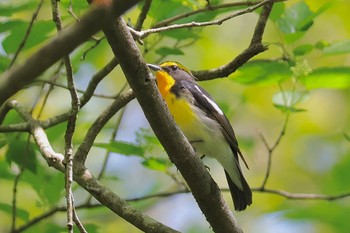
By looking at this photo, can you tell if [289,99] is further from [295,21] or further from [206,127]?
[206,127]

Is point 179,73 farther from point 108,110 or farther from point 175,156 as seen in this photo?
point 175,156

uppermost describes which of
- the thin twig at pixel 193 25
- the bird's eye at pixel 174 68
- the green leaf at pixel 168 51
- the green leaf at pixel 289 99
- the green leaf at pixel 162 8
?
the thin twig at pixel 193 25

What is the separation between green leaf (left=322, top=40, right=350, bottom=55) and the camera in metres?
3.79

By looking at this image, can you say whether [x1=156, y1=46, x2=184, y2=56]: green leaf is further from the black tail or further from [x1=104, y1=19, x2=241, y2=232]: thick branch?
the black tail

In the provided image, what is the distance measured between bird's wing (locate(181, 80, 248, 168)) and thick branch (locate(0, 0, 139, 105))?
127 inches

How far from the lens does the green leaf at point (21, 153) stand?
391cm

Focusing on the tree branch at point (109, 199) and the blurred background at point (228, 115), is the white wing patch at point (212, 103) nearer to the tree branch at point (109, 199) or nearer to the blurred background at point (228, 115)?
the blurred background at point (228, 115)

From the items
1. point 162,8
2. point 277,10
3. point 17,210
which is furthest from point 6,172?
point 277,10

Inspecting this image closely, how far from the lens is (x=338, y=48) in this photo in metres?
3.83

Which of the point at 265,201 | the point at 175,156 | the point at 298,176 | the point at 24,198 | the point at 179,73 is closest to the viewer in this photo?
the point at 175,156

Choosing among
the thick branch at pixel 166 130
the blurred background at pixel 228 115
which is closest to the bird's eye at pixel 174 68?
the blurred background at pixel 228 115

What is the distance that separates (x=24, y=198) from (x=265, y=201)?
2687 mm

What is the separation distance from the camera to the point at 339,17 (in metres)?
8.70

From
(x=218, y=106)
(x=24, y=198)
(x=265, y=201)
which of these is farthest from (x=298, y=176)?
(x=218, y=106)
